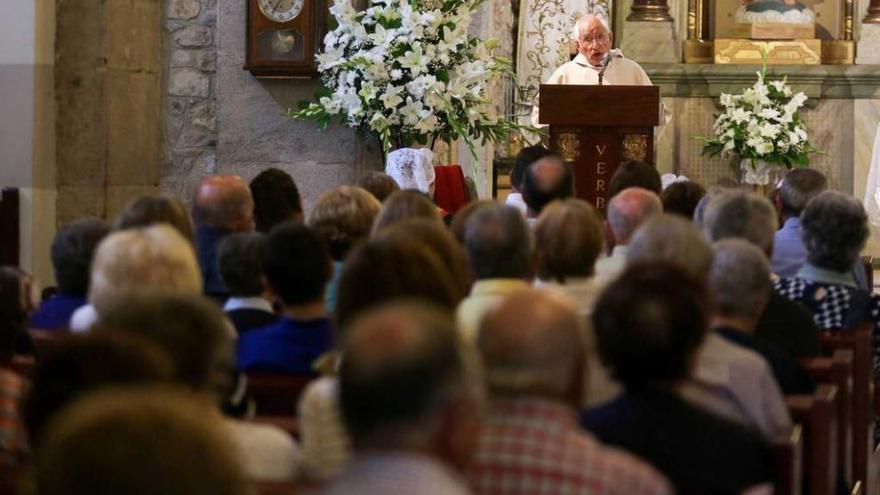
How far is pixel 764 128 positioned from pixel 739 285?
9292mm

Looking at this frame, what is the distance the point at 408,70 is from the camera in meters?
8.88

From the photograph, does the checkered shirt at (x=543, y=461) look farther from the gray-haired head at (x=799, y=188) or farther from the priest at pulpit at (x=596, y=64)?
the priest at pulpit at (x=596, y=64)

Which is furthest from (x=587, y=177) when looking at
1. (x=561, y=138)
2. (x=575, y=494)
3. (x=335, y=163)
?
(x=575, y=494)

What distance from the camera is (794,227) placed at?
7.10 m

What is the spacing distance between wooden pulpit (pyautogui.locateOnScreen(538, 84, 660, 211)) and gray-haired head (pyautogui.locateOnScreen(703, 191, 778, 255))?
3079 mm

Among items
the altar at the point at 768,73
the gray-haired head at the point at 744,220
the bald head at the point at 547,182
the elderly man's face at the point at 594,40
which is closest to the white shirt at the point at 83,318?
the gray-haired head at the point at 744,220

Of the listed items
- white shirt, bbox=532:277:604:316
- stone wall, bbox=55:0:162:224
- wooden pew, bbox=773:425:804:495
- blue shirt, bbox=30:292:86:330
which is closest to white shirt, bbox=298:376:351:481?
wooden pew, bbox=773:425:804:495

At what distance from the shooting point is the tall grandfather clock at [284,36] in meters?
9.59

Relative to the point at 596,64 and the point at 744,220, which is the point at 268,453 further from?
the point at 596,64

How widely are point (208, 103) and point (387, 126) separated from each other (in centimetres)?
171

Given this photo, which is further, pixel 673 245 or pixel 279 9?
pixel 279 9

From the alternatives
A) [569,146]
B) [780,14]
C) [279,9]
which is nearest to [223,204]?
[569,146]

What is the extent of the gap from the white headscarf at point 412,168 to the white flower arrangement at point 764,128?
5025 mm

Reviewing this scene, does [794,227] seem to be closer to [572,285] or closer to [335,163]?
[572,285]
